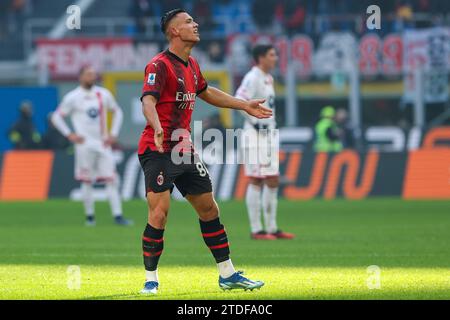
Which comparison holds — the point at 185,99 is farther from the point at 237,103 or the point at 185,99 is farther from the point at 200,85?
the point at 237,103

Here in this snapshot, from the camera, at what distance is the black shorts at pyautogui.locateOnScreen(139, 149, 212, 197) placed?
1102cm

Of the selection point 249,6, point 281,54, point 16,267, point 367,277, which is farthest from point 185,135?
point 249,6

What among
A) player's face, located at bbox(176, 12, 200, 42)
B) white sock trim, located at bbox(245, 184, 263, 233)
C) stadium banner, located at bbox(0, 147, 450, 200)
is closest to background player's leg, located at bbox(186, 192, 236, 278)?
player's face, located at bbox(176, 12, 200, 42)

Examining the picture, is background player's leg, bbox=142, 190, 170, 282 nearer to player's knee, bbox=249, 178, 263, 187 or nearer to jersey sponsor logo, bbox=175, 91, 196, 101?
jersey sponsor logo, bbox=175, 91, 196, 101

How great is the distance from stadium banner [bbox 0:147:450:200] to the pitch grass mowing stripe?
41.4 feet

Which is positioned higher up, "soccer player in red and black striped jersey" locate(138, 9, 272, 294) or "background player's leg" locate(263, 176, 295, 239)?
"soccer player in red and black striped jersey" locate(138, 9, 272, 294)

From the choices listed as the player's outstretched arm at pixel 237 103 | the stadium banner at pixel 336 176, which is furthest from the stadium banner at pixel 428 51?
the player's outstretched arm at pixel 237 103

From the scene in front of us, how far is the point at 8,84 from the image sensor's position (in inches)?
1476

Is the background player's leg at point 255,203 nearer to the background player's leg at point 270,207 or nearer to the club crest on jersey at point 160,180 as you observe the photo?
the background player's leg at point 270,207

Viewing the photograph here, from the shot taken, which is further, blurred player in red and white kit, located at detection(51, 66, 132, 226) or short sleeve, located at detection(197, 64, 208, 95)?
blurred player in red and white kit, located at detection(51, 66, 132, 226)

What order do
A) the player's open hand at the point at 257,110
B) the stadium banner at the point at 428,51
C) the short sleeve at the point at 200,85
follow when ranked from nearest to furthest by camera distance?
the player's open hand at the point at 257,110 < the short sleeve at the point at 200,85 < the stadium banner at the point at 428,51

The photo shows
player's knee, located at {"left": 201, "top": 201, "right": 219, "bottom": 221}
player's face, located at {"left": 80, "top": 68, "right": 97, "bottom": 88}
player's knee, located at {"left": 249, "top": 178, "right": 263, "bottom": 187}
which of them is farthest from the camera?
player's face, located at {"left": 80, "top": 68, "right": 97, "bottom": 88}

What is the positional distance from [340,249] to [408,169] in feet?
35.1

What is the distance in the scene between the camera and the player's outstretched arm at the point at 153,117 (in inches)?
415
